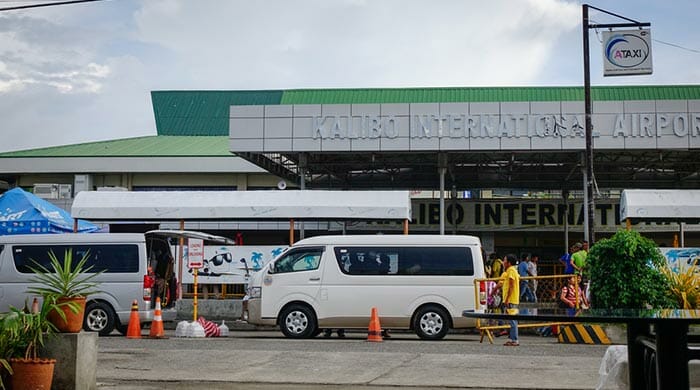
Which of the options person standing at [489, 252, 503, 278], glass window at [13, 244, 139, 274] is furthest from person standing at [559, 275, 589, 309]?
glass window at [13, 244, 139, 274]

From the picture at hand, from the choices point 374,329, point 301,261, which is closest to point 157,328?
point 301,261

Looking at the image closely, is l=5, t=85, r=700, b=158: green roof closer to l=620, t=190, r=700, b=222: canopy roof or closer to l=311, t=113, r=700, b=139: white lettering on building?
l=311, t=113, r=700, b=139: white lettering on building

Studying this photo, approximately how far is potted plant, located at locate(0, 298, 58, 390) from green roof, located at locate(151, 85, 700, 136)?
3112 cm

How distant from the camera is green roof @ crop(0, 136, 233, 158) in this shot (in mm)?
39719

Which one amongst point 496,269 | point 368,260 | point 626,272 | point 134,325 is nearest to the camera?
point 626,272

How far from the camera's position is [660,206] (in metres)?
24.1

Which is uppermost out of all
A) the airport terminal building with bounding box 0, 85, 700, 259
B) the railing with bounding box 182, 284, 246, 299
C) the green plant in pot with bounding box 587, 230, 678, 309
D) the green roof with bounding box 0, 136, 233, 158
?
the green roof with bounding box 0, 136, 233, 158

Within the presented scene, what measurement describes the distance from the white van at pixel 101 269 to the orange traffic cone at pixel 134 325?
31.7 inches

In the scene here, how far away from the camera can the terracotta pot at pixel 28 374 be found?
9320mm

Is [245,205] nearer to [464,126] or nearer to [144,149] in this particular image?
[464,126]

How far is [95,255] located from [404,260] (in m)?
6.76

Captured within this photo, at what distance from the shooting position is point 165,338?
18391 millimetres

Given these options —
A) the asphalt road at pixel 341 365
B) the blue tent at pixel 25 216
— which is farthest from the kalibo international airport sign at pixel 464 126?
the asphalt road at pixel 341 365

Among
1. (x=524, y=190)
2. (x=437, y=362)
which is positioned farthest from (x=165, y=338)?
(x=524, y=190)
